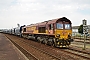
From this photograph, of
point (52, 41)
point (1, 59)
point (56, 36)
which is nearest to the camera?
point (1, 59)

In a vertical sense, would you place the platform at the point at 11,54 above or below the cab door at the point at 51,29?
below

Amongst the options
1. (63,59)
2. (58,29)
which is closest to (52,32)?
(58,29)

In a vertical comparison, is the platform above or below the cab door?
below

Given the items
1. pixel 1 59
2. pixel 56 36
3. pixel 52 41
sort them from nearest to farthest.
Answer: pixel 1 59
pixel 56 36
pixel 52 41

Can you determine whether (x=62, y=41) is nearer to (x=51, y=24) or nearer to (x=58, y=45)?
(x=58, y=45)

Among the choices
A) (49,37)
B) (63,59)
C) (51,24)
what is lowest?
(63,59)

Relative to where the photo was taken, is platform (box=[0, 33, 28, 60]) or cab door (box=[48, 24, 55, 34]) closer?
platform (box=[0, 33, 28, 60])

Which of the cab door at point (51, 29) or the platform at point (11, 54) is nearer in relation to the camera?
the platform at point (11, 54)

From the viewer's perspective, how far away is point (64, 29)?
20.4 metres

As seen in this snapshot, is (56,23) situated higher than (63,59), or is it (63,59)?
(56,23)

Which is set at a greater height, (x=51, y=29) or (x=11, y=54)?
(x=51, y=29)

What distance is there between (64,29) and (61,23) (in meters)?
0.82

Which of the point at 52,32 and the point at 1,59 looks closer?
the point at 1,59

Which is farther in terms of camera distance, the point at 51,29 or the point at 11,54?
the point at 51,29
